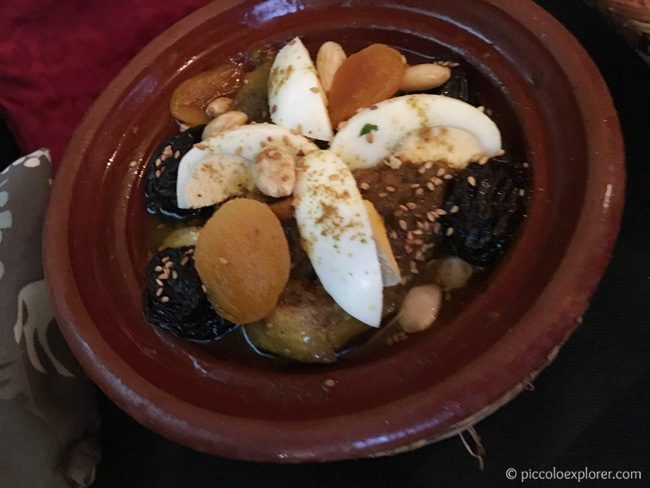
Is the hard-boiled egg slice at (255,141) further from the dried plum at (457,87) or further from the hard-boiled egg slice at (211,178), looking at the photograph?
the dried plum at (457,87)

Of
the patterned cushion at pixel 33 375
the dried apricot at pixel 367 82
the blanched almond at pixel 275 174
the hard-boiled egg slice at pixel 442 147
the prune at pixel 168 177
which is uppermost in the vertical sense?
the dried apricot at pixel 367 82

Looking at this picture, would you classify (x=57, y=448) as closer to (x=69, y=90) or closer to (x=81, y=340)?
(x=81, y=340)

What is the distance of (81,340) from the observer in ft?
2.55

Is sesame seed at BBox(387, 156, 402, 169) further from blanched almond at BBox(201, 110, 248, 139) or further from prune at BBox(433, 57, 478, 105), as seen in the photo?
blanched almond at BBox(201, 110, 248, 139)

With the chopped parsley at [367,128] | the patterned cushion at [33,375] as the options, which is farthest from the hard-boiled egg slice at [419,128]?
the patterned cushion at [33,375]

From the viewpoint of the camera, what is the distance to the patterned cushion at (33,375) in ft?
2.74

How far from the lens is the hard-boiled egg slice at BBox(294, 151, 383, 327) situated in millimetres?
758

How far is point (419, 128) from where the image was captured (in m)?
0.86

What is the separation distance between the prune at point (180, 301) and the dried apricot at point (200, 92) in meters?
0.26

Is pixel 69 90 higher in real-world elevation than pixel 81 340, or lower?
higher

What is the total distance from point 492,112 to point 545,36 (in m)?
0.12

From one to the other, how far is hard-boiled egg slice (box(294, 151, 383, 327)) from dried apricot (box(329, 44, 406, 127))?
0.39 feet

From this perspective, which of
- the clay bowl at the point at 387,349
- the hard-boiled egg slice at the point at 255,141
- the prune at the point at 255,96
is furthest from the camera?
the prune at the point at 255,96

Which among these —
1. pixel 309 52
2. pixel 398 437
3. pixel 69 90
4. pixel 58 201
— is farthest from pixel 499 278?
pixel 69 90
